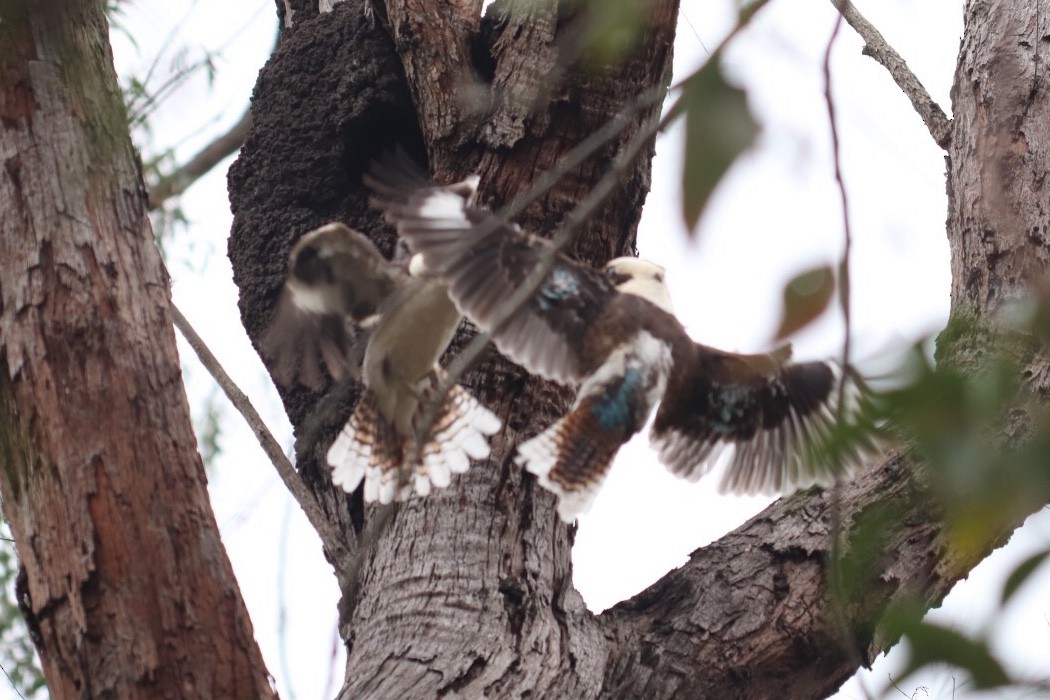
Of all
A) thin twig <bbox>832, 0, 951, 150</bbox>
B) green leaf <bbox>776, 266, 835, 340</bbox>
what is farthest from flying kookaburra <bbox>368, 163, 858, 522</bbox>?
green leaf <bbox>776, 266, 835, 340</bbox>

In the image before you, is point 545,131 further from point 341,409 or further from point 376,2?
point 341,409

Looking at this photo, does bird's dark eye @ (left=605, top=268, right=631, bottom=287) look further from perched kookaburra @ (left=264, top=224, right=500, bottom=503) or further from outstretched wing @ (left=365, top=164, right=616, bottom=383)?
perched kookaburra @ (left=264, top=224, right=500, bottom=503)

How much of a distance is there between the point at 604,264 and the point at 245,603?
1.60m

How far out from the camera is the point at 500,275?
2.77 m

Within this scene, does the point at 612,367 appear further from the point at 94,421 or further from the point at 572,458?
the point at 94,421

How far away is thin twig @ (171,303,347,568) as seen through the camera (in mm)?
3203

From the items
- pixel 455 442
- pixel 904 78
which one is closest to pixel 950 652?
pixel 455 442

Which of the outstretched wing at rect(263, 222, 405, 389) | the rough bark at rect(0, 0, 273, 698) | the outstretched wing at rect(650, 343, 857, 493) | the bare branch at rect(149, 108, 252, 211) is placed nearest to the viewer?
the rough bark at rect(0, 0, 273, 698)

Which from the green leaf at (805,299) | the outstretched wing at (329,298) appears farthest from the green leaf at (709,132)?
the outstretched wing at (329,298)

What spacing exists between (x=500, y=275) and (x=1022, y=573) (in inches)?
69.4

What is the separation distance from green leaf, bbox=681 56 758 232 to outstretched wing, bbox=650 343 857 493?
2179 mm

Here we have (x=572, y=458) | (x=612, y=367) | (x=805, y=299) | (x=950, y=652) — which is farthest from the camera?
(x=612, y=367)

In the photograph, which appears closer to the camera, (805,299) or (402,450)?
(805,299)

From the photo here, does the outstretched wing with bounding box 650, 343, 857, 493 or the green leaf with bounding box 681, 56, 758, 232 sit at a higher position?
the outstretched wing with bounding box 650, 343, 857, 493
